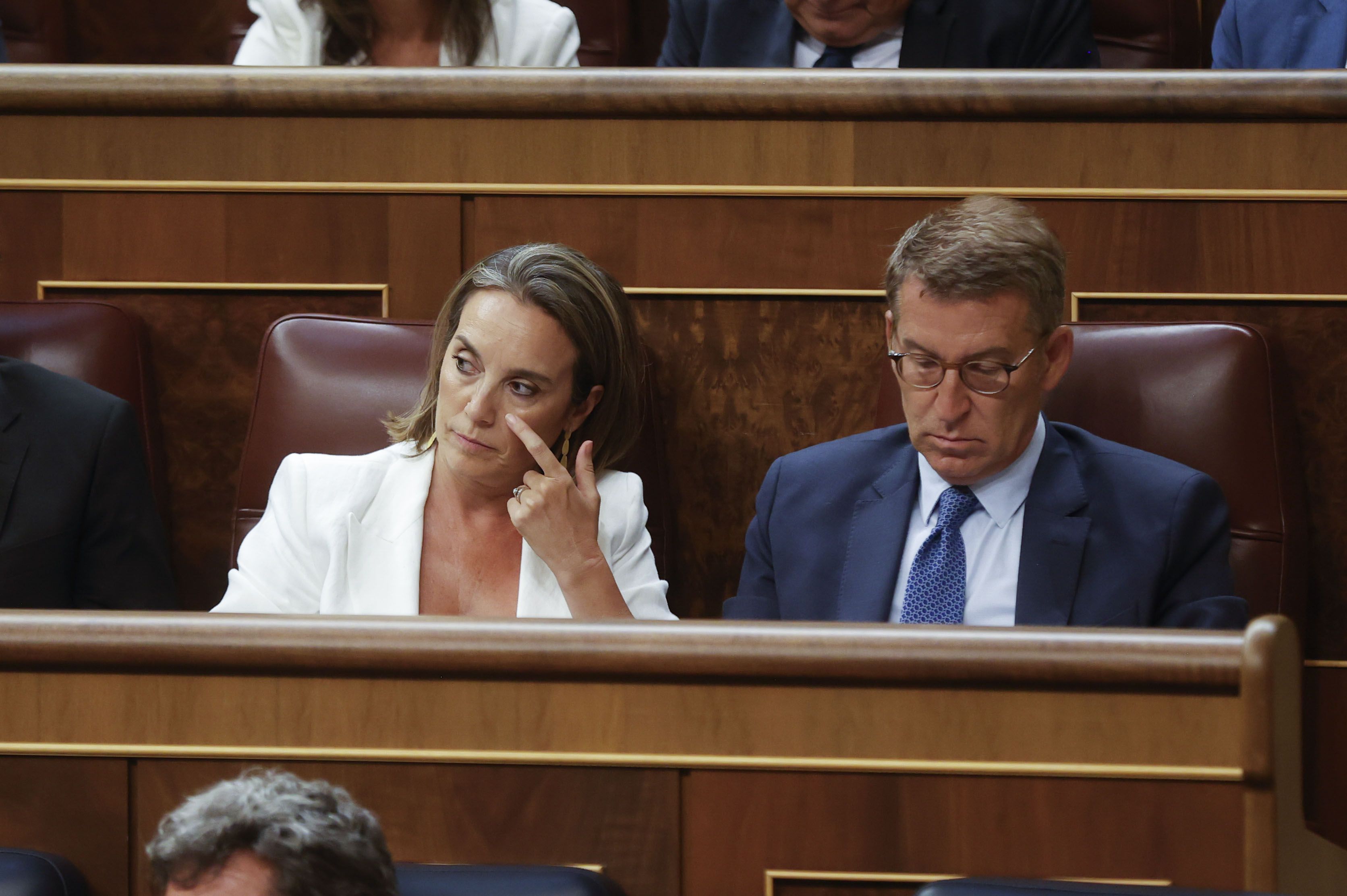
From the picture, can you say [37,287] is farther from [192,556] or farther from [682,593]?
[682,593]

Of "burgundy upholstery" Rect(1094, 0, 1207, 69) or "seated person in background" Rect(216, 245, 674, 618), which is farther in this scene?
"burgundy upholstery" Rect(1094, 0, 1207, 69)

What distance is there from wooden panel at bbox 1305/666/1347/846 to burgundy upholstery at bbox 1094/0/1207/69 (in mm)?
673

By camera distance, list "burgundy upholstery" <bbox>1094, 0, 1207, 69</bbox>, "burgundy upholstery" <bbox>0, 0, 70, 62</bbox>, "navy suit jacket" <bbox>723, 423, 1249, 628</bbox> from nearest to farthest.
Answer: "navy suit jacket" <bbox>723, 423, 1249, 628</bbox> → "burgundy upholstery" <bbox>1094, 0, 1207, 69</bbox> → "burgundy upholstery" <bbox>0, 0, 70, 62</bbox>

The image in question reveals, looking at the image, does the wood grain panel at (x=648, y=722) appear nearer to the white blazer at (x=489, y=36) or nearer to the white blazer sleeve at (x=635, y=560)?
the white blazer sleeve at (x=635, y=560)

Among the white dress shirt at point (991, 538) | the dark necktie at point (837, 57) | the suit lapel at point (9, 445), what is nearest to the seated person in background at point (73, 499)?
the suit lapel at point (9, 445)

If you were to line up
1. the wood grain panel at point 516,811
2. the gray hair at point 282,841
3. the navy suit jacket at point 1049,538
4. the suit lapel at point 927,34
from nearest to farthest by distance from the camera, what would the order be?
the gray hair at point 282,841, the wood grain panel at point 516,811, the navy suit jacket at point 1049,538, the suit lapel at point 927,34

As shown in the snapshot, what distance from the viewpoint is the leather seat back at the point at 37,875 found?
52 centimetres

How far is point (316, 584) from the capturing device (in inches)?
33.8

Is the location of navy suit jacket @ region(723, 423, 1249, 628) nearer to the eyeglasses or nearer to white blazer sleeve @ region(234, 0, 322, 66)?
the eyeglasses

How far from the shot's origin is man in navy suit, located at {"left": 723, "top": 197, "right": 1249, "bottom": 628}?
0.80 meters

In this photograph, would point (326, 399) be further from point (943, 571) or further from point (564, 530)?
point (943, 571)

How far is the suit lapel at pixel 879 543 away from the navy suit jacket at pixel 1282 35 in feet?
1.64

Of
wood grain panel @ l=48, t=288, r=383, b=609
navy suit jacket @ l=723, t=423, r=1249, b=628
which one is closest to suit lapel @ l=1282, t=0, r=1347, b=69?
navy suit jacket @ l=723, t=423, r=1249, b=628

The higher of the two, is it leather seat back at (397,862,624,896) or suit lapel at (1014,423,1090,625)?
suit lapel at (1014,423,1090,625)
